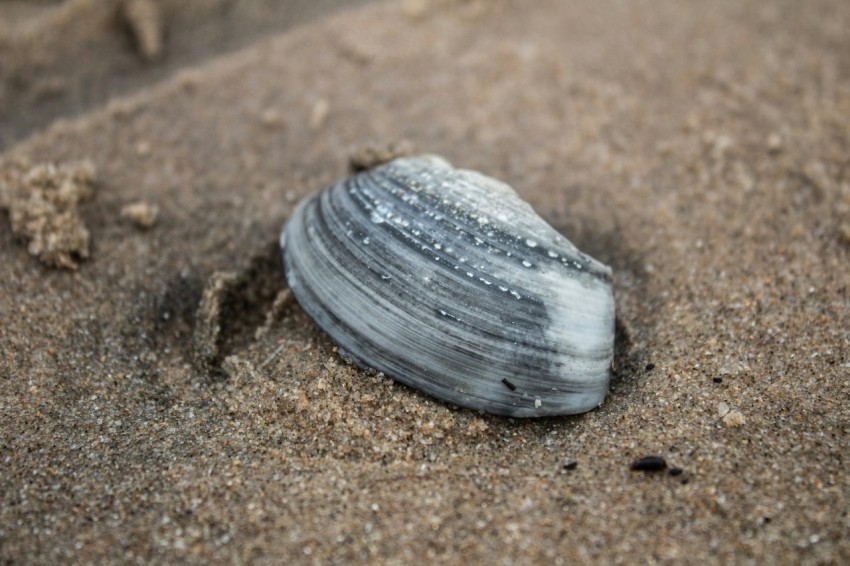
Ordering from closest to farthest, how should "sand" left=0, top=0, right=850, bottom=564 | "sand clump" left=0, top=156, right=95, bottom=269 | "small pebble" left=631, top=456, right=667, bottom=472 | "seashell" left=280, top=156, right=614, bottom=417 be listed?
"sand" left=0, top=0, right=850, bottom=564 < "small pebble" left=631, top=456, right=667, bottom=472 < "seashell" left=280, top=156, right=614, bottom=417 < "sand clump" left=0, top=156, right=95, bottom=269

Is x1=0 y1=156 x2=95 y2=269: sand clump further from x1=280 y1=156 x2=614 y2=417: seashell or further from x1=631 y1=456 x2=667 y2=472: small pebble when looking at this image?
x1=631 y1=456 x2=667 y2=472: small pebble

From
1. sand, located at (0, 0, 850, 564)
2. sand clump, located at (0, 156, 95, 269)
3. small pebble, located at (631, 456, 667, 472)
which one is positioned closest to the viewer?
sand, located at (0, 0, 850, 564)

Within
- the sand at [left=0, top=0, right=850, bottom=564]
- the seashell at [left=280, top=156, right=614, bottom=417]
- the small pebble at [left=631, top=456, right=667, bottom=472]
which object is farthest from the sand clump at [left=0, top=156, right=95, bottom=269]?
the small pebble at [left=631, top=456, right=667, bottom=472]

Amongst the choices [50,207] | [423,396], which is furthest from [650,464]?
[50,207]

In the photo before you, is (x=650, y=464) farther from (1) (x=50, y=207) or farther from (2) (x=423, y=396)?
(1) (x=50, y=207)

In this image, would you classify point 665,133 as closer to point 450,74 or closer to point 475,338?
point 450,74

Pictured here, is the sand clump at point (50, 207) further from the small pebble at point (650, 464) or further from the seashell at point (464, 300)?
the small pebble at point (650, 464)
